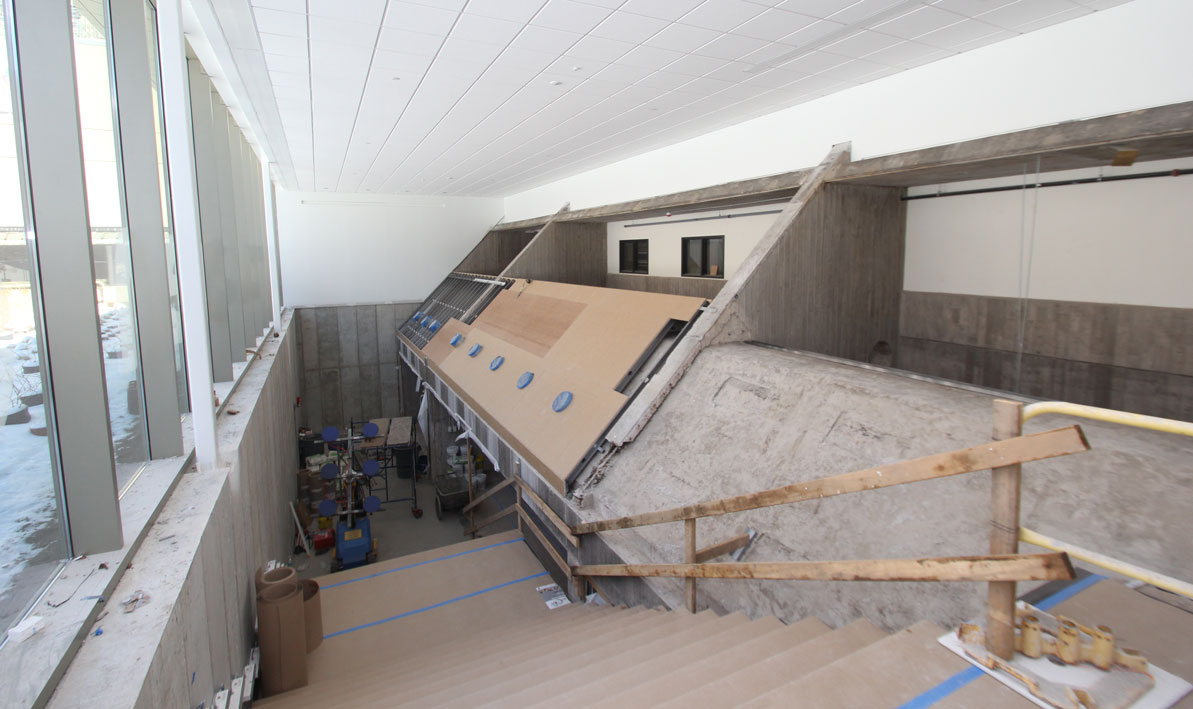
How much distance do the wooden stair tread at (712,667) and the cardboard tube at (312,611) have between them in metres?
2.58

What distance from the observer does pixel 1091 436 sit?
266 centimetres

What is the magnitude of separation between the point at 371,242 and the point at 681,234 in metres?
7.85

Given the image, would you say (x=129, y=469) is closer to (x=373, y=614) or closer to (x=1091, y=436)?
(x=373, y=614)

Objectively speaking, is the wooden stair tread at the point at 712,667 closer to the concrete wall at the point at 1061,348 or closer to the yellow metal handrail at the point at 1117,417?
the yellow metal handrail at the point at 1117,417

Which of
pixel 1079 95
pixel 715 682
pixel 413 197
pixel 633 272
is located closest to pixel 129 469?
pixel 715 682

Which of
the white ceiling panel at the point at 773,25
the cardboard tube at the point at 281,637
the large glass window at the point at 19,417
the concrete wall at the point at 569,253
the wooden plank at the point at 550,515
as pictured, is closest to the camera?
the large glass window at the point at 19,417

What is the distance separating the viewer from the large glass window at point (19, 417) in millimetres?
1738

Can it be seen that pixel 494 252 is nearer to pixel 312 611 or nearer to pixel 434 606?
pixel 434 606

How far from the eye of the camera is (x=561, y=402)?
5434 mm

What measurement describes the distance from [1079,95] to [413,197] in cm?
1222

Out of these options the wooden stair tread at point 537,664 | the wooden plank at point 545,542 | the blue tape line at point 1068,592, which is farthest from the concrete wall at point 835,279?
the blue tape line at point 1068,592

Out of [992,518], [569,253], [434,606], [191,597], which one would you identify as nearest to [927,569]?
[992,518]

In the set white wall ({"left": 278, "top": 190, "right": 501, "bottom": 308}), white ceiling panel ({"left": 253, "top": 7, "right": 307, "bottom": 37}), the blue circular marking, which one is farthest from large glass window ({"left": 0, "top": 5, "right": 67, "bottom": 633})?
white wall ({"left": 278, "top": 190, "right": 501, "bottom": 308})

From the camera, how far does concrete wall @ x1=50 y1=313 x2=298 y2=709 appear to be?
1611mm
